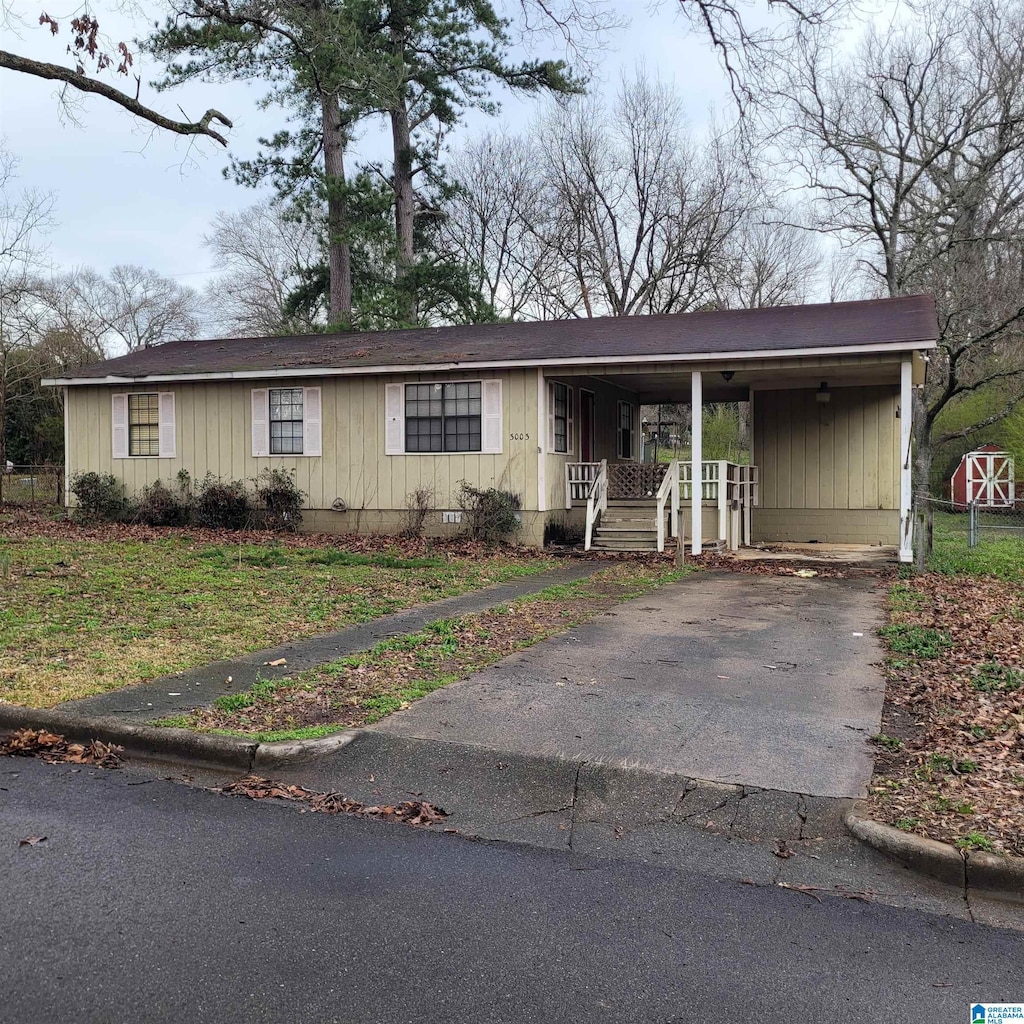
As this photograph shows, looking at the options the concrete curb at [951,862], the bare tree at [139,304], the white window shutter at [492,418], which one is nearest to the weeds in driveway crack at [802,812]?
the concrete curb at [951,862]

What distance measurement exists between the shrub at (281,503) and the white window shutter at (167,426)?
2.23 m

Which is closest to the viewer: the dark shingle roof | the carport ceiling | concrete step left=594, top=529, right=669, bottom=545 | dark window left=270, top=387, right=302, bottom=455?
the dark shingle roof

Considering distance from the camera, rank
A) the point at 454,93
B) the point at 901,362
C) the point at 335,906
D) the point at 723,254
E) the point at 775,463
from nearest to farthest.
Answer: the point at 335,906
the point at 901,362
the point at 775,463
the point at 454,93
the point at 723,254

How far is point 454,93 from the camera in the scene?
2478cm

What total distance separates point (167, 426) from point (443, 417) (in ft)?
18.8

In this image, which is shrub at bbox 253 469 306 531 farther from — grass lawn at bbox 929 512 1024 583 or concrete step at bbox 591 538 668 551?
grass lawn at bbox 929 512 1024 583

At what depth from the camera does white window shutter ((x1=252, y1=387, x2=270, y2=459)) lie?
1672 cm

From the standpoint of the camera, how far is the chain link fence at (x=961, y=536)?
13.3 meters

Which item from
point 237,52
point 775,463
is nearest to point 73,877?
point 775,463

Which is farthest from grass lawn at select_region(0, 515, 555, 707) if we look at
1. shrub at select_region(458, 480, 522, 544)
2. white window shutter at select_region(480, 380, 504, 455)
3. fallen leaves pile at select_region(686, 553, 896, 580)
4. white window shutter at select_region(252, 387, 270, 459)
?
fallen leaves pile at select_region(686, 553, 896, 580)

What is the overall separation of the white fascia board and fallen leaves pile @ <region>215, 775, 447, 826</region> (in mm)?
10384

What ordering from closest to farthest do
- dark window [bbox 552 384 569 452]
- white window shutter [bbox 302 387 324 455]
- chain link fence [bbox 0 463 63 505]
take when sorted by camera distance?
dark window [bbox 552 384 569 452], white window shutter [bbox 302 387 324 455], chain link fence [bbox 0 463 63 505]

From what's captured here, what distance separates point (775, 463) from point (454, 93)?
14851 mm

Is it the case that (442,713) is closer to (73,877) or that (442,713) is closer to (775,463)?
(73,877)
